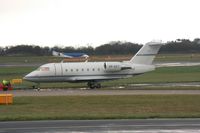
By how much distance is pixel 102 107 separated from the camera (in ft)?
99.8

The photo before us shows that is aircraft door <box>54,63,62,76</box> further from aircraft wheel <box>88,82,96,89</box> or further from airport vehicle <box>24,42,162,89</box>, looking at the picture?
aircraft wheel <box>88,82,96,89</box>

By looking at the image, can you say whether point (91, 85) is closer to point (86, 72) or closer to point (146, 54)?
point (86, 72)

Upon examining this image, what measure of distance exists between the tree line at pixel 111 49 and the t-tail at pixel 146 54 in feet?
284

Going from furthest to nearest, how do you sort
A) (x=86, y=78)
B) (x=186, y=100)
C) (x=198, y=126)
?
(x=86, y=78), (x=186, y=100), (x=198, y=126)

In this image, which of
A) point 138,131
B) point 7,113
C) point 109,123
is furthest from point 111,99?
point 138,131

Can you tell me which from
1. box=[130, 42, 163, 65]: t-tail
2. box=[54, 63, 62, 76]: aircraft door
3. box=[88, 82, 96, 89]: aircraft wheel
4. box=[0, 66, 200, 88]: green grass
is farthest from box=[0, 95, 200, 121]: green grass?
box=[0, 66, 200, 88]: green grass

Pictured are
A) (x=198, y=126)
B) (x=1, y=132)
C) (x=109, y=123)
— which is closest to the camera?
(x=1, y=132)

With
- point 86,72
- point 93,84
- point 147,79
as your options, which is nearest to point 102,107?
point 86,72

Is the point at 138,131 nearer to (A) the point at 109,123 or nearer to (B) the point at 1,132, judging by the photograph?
(A) the point at 109,123

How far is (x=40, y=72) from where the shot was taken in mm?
46938

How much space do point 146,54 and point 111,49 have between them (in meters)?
104

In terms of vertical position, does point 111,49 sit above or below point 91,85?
above

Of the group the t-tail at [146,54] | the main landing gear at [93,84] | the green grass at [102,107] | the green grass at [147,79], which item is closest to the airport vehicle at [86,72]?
the main landing gear at [93,84]

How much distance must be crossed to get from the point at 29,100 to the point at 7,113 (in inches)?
281
